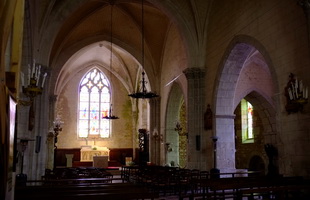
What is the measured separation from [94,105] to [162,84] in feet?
35.5

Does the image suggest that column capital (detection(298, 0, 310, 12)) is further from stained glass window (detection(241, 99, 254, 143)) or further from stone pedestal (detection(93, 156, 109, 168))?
stone pedestal (detection(93, 156, 109, 168))

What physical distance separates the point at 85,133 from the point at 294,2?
79.8ft

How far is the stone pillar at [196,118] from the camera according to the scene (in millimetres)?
15234

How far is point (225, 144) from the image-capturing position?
14.5 meters

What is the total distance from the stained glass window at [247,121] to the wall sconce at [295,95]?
13.3 meters

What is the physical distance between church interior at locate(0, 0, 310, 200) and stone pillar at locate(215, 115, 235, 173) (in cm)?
4

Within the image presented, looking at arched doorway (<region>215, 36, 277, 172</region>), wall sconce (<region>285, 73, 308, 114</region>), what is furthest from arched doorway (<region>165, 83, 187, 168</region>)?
wall sconce (<region>285, 73, 308, 114</region>)

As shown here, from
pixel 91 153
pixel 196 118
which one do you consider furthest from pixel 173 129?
pixel 91 153

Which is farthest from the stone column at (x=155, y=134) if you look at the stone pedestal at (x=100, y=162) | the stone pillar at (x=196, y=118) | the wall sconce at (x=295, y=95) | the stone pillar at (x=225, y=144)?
the wall sconce at (x=295, y=95)

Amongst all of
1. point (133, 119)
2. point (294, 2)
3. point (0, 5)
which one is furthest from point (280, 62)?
point (133, 119)

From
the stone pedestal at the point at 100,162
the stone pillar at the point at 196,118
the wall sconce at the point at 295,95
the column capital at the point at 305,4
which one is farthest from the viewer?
the stone pedestal at the point at 100,162

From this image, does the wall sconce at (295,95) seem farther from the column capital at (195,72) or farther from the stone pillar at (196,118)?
the column capital at (195,72)

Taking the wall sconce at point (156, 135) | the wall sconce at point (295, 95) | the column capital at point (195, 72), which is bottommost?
the wall sconce at point (156, 135)

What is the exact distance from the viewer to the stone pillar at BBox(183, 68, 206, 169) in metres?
15.2
